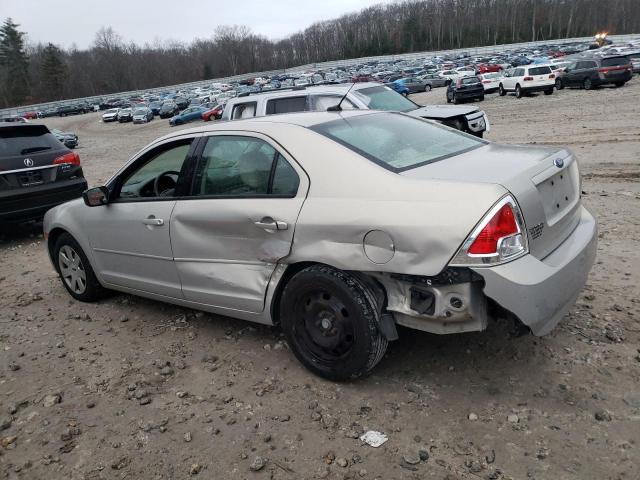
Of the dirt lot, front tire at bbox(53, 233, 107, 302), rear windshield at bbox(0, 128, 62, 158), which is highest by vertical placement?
rear windshield at bbox(0, 128, 62, 158)

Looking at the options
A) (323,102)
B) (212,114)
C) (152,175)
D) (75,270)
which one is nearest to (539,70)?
(323,102)

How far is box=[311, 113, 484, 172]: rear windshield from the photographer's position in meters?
3.32

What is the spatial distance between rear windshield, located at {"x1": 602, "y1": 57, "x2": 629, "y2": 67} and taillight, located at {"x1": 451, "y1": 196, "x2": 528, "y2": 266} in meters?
27.0

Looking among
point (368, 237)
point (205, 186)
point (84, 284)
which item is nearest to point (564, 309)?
point (368, 237)

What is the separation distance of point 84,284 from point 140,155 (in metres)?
1.56

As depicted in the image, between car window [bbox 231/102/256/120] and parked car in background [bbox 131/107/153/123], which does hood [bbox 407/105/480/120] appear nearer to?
car window [bbox 231/102/256/120]

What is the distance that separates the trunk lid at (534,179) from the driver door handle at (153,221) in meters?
1.95

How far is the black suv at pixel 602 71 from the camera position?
82.1 ft

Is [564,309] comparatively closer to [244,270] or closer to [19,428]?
[244,270]

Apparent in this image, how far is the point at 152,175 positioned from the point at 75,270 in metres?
1.38

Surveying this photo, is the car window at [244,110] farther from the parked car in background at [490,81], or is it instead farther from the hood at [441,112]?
the parked car in background at [490,81]

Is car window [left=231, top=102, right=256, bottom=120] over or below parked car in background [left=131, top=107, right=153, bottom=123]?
over

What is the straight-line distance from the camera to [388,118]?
406 cm

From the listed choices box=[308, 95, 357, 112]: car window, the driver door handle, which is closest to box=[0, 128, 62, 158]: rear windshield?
box=[308, 95, 357, 112]: car window
